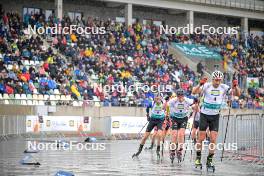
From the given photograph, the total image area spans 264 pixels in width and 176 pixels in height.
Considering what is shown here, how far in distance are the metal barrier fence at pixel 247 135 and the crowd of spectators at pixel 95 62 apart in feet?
56.8

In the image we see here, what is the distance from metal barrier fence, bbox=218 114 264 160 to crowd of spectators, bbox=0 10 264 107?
56.8 ft

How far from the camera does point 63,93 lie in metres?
35.1

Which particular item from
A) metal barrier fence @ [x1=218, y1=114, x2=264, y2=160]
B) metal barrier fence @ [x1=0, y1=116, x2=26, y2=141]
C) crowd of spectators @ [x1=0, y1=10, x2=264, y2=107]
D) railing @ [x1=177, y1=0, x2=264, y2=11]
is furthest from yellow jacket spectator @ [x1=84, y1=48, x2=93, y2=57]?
metal barrier fence @ [x1=218, y1=114, x2=264, y2=160]

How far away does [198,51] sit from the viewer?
165 ft

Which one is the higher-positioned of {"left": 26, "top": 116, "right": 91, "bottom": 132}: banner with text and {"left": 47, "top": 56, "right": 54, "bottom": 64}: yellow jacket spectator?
{"left": 47, "top": 56, "right": 54, "bottom": 64}: yellow jacket spectator

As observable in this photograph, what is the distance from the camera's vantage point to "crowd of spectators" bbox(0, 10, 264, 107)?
35281mm

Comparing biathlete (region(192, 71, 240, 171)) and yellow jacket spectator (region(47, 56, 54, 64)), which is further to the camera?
yellow jacket spectator (region(47, 56, 54, 64))

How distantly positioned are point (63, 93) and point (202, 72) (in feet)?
54.7

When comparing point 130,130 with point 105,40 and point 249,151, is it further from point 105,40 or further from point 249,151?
point 249,151

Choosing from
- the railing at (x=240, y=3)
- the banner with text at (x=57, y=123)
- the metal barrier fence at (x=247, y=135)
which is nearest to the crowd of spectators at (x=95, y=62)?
the banner with text at (x=57, y=123)

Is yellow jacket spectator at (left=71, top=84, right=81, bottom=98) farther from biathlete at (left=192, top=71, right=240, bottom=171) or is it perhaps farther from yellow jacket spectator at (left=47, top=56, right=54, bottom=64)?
biathlete at (left=192, top=71, right=240, bottom=171)

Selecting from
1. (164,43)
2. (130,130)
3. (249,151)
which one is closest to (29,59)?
(130,130)

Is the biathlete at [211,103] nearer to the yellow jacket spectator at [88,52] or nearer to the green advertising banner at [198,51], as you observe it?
the yellow jacket spectator at [88,52]

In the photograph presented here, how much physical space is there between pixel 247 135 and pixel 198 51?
109ft
